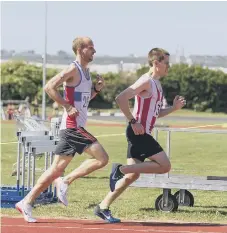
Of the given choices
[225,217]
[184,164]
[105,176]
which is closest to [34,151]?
[225,217]

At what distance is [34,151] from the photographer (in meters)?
12.4

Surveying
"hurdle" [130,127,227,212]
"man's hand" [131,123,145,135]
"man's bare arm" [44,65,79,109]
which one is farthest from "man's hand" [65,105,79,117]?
"hurdle" [130,127,227,212]

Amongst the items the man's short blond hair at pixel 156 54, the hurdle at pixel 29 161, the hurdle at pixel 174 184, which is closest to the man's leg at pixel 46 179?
the man's short blond hair at pixel 156 54

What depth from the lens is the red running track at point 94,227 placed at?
989cm

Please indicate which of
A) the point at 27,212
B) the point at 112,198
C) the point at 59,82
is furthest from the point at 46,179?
the point at 59,82

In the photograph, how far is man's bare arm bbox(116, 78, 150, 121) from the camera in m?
10.3

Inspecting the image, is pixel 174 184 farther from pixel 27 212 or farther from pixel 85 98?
pixel 27 212

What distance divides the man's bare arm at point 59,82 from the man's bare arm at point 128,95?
2.05 ft

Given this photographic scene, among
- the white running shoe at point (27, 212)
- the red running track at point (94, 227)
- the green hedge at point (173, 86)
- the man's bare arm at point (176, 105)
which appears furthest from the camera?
the green hedge at point (173, 86)

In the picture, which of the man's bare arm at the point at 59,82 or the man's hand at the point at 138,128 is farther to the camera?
the man's hand at the point at 138,128

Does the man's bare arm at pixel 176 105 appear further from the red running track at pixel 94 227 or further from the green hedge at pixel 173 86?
the green hedge at pixel 173 86

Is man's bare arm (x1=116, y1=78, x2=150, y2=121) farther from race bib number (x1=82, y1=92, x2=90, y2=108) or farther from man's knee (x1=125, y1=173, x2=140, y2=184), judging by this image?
man's knee (x1=125, y1=173, x2=140, y2=184)

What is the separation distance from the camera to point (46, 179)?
33.8 feet

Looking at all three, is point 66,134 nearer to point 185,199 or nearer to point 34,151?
point 34,151
